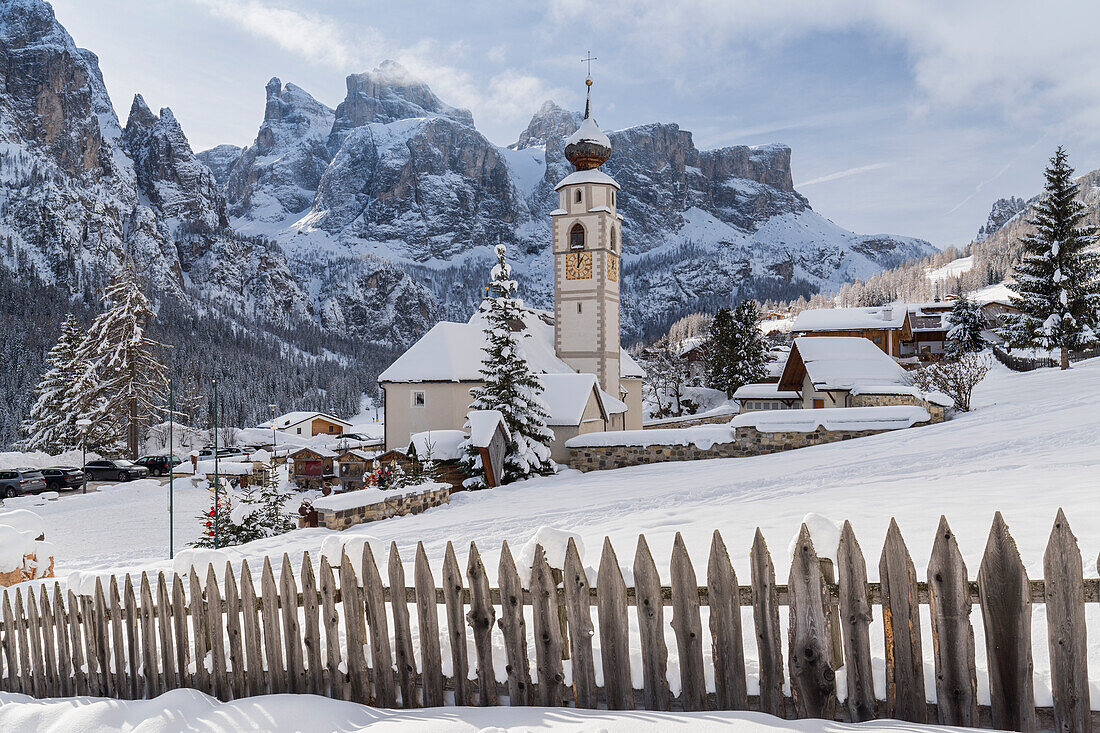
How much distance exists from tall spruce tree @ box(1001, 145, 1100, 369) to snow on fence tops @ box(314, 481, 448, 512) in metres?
32.0

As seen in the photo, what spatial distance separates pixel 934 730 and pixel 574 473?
1792 cm

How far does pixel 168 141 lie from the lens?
18475 centimetres

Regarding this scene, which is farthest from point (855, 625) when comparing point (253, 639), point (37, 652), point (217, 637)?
point (37, 652)

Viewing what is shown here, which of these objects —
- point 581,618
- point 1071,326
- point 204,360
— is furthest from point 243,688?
point 204,360

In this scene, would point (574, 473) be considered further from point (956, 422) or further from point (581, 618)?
point (581, 618)

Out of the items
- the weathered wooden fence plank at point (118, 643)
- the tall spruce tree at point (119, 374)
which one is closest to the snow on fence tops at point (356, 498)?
the weathered wooden fence plank at point (118, 643)

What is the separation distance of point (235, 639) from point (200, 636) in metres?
0.34

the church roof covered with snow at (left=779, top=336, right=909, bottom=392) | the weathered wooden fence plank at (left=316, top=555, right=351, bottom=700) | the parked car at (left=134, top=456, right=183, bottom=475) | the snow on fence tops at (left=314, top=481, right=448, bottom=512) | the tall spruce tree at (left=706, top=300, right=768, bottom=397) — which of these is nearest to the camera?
the weathered wooden fence plank at (left=316, top=555, right=351, bottom=700)

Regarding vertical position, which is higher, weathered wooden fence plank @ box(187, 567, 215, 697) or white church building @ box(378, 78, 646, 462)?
white church building @ box(378, 78, 646, 462)

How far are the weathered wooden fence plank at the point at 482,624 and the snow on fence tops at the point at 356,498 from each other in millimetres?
9187

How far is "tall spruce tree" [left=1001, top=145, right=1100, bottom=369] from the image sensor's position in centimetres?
3081

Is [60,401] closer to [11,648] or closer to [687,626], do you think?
[11,648]

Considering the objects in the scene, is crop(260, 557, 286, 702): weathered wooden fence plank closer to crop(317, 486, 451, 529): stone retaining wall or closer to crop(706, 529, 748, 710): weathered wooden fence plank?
crop(706, 529, 748, 710): weathered wooden fence plank

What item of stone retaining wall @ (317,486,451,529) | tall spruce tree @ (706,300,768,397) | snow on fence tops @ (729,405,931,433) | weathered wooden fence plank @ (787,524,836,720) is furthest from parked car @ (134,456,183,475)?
weathered wooden fence plank @ (787,524,836,720)
